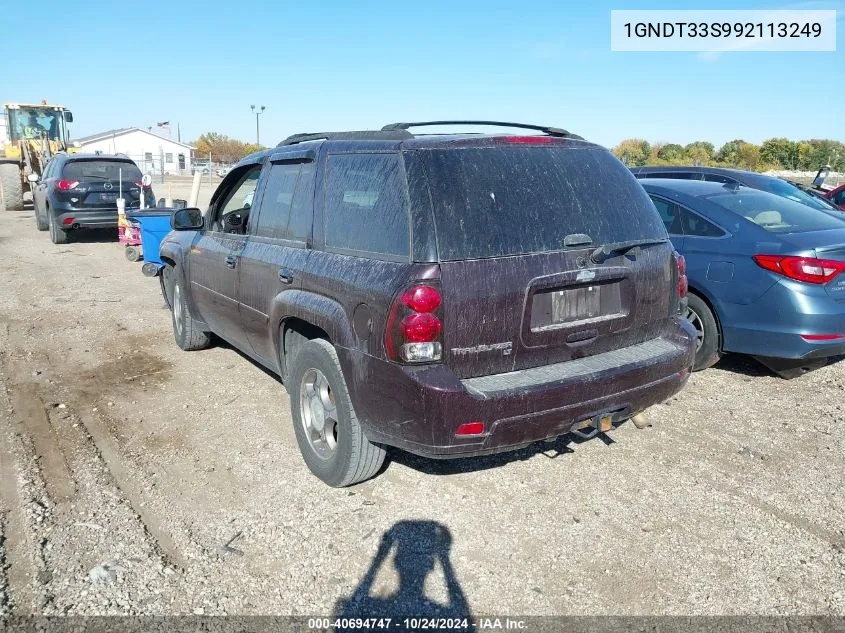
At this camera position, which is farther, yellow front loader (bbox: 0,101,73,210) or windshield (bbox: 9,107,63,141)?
windshield (bbox: 9,107,63,141)

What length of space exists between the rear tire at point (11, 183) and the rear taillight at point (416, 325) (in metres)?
22.4

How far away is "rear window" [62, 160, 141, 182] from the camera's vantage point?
1289 centimetres

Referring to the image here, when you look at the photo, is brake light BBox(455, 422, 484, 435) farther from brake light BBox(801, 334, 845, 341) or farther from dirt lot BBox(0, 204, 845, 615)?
brake light BBox(801, 334, 845, 341)

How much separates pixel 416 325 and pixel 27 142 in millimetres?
22773

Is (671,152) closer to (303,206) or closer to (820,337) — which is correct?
(820,337)

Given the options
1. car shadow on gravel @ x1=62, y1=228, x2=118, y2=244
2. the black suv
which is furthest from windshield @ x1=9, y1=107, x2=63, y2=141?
the black suv

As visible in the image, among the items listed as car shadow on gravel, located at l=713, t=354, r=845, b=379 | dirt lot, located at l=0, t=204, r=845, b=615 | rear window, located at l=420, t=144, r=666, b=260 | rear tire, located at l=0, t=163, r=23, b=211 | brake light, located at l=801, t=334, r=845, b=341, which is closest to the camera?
dirt lot, located at l=0, t=204, r=845, b=615

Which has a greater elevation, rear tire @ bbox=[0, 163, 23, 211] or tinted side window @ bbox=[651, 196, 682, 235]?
rear tire @ bbox=[0, 163, 23, 211]

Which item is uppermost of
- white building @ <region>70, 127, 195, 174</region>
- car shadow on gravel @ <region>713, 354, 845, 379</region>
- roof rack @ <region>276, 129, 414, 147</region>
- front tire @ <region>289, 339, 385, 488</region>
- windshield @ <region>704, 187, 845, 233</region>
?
white building @ <region>70, 127, 195, 174</region>

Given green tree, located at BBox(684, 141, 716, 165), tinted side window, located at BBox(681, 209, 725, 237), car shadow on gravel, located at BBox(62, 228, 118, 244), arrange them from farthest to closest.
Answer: green tree, located at BBox(684, 141, 716, 165), car shadow on gravel, located at BBox(62, 228, 118, 244), tinted side window, located at BBox(681, 209, 725, 237)

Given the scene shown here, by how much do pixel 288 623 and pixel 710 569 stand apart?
1.89m

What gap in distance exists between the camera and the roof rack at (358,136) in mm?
3370

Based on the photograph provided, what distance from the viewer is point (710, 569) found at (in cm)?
299

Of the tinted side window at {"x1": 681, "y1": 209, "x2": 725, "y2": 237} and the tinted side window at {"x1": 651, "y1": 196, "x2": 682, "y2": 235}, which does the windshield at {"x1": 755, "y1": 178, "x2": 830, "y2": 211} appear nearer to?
the tinted side window at {"x1": 651, "y1": 196, "x2": 682, "y2": 235}
